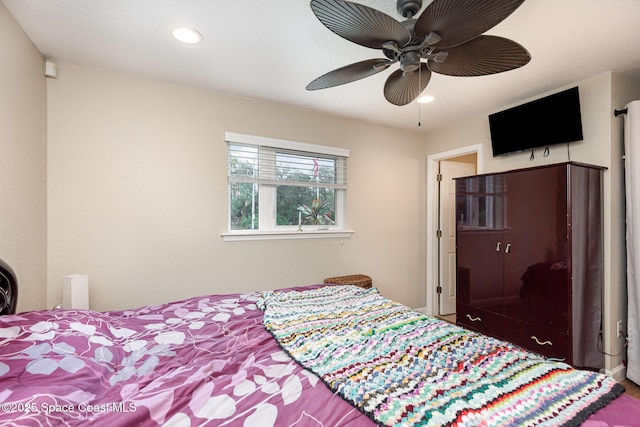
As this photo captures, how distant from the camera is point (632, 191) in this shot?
2.18 meters

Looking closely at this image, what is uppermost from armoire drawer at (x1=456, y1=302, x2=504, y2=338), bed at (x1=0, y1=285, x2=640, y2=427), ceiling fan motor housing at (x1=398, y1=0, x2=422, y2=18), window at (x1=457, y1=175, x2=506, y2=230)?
ceiling fan motor housing at (x1=398, y1=0, x2=422, y2=18)

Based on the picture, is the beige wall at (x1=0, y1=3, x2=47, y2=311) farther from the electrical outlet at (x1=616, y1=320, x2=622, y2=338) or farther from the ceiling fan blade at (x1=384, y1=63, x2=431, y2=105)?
the electrical outlet at (x1=616, y1=320, x2=622, y2=338)

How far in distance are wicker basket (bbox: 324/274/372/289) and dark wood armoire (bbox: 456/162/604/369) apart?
1.08 m

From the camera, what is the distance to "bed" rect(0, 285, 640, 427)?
0.85 m

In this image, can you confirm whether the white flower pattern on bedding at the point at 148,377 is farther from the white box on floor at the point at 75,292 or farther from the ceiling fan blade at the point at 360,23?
the ceiling fan blade at the point at 360,23

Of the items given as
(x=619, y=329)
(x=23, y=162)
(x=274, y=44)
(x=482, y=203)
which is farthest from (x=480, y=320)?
(x=23, y=162)

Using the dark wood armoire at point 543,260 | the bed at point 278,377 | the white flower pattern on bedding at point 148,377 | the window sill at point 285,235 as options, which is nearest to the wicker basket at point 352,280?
the window sill at point 285,235

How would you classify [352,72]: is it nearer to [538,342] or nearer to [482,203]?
[482,203]

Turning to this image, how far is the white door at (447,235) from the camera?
3.84 meters

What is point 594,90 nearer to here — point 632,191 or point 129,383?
point 632,191

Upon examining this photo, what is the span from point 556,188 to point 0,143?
362 cm

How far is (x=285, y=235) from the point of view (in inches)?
115

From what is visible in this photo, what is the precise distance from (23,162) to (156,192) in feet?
2.62

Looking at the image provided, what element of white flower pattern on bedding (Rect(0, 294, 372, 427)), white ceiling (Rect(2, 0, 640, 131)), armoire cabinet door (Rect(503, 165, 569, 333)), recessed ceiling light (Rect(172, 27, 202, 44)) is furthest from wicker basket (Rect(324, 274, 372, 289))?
recessed ceiling light (Rect(172, 27, 202, 44))
